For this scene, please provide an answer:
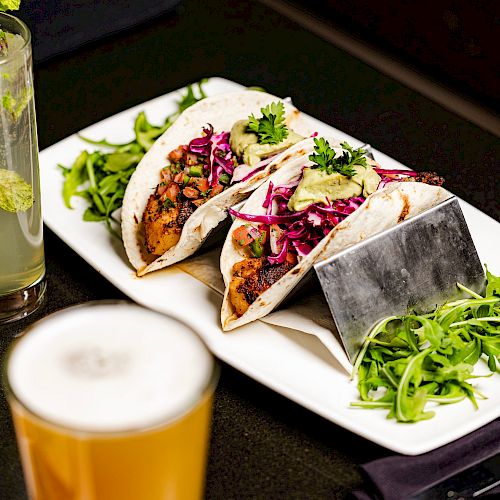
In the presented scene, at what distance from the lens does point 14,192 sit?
208cm

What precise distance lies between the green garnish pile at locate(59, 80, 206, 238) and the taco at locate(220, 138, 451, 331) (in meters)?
0.39

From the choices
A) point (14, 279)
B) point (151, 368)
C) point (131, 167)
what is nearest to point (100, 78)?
A: point (131, 167)

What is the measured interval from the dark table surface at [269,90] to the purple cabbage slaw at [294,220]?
31cm

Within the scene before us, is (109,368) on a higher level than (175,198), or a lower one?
higher

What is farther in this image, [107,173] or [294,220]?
[107,173]

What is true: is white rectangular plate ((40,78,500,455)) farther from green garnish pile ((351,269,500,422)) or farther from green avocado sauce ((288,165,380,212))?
green avocado sauce ((288,165,380,212))

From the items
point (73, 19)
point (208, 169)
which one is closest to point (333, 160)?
point (208, 169)

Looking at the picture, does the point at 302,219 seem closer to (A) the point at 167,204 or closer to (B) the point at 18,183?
(A) the point at 167,204

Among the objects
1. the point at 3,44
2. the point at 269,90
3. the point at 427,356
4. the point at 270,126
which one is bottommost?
the point at 269,90

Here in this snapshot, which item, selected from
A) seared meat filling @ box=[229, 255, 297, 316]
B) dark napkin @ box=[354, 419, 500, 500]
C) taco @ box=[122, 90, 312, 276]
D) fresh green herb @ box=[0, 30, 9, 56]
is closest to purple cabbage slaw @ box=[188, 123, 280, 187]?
taco @ box=[122, 90, 312, 276]

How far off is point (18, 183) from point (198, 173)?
49 centimetres

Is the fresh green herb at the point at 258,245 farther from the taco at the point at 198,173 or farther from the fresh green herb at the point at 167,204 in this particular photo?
the fresh green herb at the point at 167,204

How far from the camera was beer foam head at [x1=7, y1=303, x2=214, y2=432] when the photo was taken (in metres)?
1.21

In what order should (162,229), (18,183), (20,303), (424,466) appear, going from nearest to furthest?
(424,466) < (18,183) < (20,303) < (162,229)
